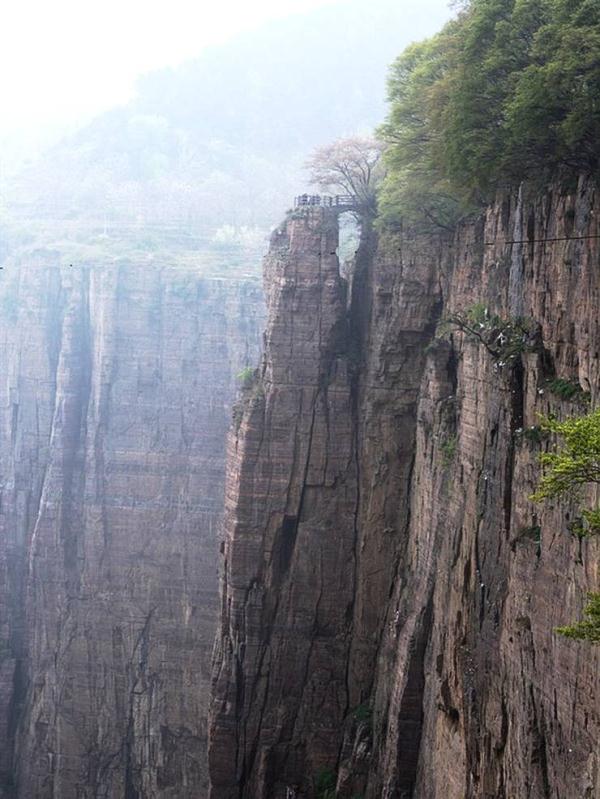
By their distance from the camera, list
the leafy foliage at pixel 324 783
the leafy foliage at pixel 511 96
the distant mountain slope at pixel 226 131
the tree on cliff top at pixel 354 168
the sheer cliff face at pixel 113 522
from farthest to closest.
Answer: the distant mountain slope at pixel 226 131 → the sheer cliff face at pixel 113 522 → the tree on cliff top at pixel 354 168 → the leafy foliage at pixel 324 783 → the leafy foliage at pixel 511 96

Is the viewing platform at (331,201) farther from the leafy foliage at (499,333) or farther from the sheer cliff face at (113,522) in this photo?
the sheer cliff face at (113,522)

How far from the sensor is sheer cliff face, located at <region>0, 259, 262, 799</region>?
4528 centimetres

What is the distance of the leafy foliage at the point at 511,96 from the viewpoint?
18.2 metres

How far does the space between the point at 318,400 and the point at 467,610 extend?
11489mm

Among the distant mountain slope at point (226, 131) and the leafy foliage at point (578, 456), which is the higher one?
the distant mountain slope at point (226, 131)

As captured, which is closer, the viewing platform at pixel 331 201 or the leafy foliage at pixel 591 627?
the leafy foliage at pixel 591 627

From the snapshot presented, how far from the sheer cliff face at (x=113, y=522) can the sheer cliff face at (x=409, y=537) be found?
43.2 ft

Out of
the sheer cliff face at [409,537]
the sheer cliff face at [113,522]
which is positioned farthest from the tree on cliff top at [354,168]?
the sheer cliff face at [113,522]

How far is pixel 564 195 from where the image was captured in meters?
19.5

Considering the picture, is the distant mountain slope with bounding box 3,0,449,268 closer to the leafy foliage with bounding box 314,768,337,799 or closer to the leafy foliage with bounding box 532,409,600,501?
the leafy foliage with bounding box 314,768,337,799

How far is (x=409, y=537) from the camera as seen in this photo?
29312mm

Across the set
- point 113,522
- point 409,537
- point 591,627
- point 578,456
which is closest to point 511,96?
point 578,456

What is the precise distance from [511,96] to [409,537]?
1229cm

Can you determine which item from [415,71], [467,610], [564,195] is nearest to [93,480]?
[415,71]
